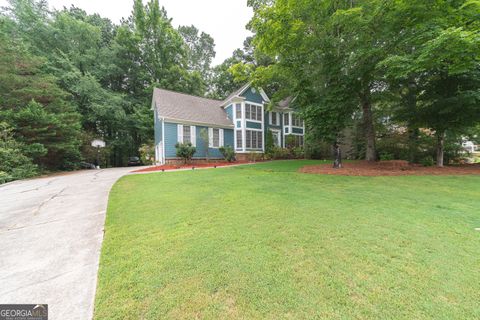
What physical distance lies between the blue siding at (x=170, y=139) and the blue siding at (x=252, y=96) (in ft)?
24.1

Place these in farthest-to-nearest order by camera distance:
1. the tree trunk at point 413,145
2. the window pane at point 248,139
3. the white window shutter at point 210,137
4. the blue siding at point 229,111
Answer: the blue siding at point 229,111
the window pane at point 248,139
the white window shutter at point 210,137
the tree trunk at point 413,145

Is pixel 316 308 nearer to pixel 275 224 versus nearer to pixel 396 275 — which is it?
pixel 396 275

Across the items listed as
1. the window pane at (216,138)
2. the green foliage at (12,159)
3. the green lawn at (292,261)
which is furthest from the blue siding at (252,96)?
the green lawn at (292,261)

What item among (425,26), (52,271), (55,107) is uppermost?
(425,26)

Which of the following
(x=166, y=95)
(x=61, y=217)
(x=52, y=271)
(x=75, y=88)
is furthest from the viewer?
(x=75, y=88)

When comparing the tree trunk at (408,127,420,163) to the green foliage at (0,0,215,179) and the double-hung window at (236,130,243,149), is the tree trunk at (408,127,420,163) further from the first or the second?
the green foliage at (0,0,215,179)

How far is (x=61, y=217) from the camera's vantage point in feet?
13.7

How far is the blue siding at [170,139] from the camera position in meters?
15.5

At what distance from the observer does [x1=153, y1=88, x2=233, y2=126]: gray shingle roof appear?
52.7 ft

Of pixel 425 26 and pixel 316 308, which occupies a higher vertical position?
pixel 425 26

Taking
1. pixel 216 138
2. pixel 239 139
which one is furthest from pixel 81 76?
pixel 239 139

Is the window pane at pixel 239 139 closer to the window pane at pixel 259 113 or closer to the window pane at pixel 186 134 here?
the window pane at pixel 259 113

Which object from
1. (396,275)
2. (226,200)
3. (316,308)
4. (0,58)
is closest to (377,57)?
(226,200)

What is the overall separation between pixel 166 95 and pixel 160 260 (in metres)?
17.7
